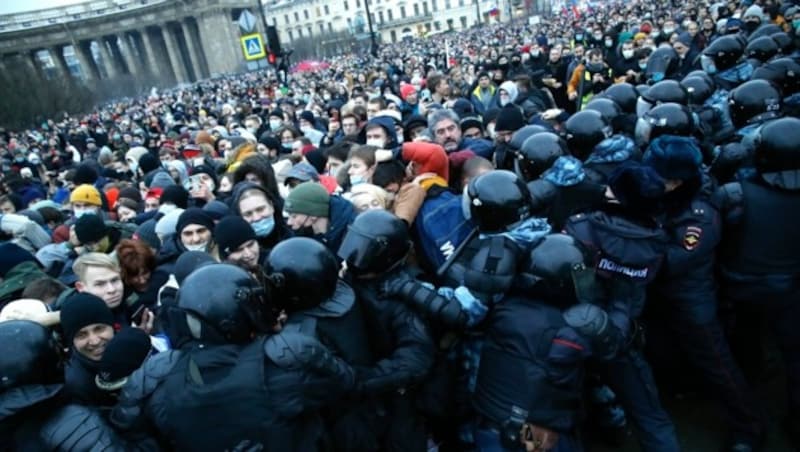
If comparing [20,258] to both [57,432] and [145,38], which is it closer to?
[57,432]

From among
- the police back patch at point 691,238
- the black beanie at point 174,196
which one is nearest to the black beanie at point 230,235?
the black beanie at point 174,196

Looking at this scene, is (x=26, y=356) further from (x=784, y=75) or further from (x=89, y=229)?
(x=784, y=75)

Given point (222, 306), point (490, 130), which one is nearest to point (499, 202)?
point (222, 306)

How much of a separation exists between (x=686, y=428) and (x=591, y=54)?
8.26m

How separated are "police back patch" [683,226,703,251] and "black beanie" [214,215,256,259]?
2.49 metres

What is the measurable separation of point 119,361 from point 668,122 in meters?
3.67

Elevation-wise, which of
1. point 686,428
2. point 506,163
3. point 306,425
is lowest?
point 686,428

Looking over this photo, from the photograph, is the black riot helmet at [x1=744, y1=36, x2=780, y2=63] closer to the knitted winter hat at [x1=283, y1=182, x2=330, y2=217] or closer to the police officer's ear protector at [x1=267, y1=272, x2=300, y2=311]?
the knitted winter hat at [x1=283, y1=182, x2=330, y2=217]

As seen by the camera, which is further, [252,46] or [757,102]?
[252,46]

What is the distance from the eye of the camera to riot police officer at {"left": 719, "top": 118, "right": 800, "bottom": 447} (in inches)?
101

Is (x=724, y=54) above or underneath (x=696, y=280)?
above

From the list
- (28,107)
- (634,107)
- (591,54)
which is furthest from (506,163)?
(28,107)

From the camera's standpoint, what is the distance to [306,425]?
2.11 metres

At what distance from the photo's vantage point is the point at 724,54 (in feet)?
18.5
